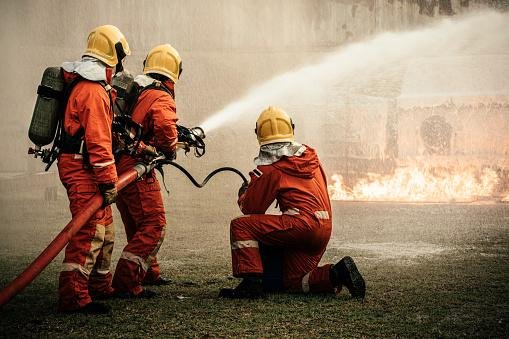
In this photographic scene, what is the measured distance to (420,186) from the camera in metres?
14.4

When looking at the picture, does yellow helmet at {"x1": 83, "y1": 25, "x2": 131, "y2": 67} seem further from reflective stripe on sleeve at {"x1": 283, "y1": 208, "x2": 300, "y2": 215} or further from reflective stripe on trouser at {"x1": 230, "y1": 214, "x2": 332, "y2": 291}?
reflective stripe on sleeve at {"x1": 283, "y1": 208, "x2": 300, "y2": 215}

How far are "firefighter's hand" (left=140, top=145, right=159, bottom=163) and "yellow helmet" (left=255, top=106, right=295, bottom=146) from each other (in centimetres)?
82

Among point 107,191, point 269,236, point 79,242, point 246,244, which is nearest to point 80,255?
point 79,242

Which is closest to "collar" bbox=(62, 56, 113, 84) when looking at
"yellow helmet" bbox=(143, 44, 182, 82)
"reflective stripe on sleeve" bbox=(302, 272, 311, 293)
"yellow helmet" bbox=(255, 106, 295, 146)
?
"yellow helmet" bbox=(143, 44, 182, 82)

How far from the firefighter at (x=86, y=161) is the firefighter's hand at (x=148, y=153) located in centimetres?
53

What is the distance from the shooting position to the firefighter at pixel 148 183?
5035 millimetres

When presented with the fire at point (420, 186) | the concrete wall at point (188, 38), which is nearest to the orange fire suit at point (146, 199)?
the fire at point (420, 186)

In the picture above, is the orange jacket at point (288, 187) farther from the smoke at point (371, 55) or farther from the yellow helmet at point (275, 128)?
the smoke at point (371, 55)

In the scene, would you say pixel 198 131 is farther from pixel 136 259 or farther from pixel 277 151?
pixel 136 259

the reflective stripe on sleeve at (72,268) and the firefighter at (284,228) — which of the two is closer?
the reflective stripe on sleeve at (72,268)

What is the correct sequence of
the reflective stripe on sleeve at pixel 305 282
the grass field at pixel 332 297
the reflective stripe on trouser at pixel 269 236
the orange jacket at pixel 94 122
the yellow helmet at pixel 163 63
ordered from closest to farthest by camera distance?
the grass field at pixel 332 297 < the orange jacket at pixel 94 122 < the reflective stripe on trouser at pixel 269 236 < the reflective stripe on sleeve at pixel 305 282 < the yellow helmet at pixel 163 63

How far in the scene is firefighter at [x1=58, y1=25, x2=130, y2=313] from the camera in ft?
14.4

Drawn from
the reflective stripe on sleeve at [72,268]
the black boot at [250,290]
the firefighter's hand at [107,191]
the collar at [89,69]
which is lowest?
the black boot at [250,290]

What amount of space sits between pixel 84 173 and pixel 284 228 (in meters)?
1.47
